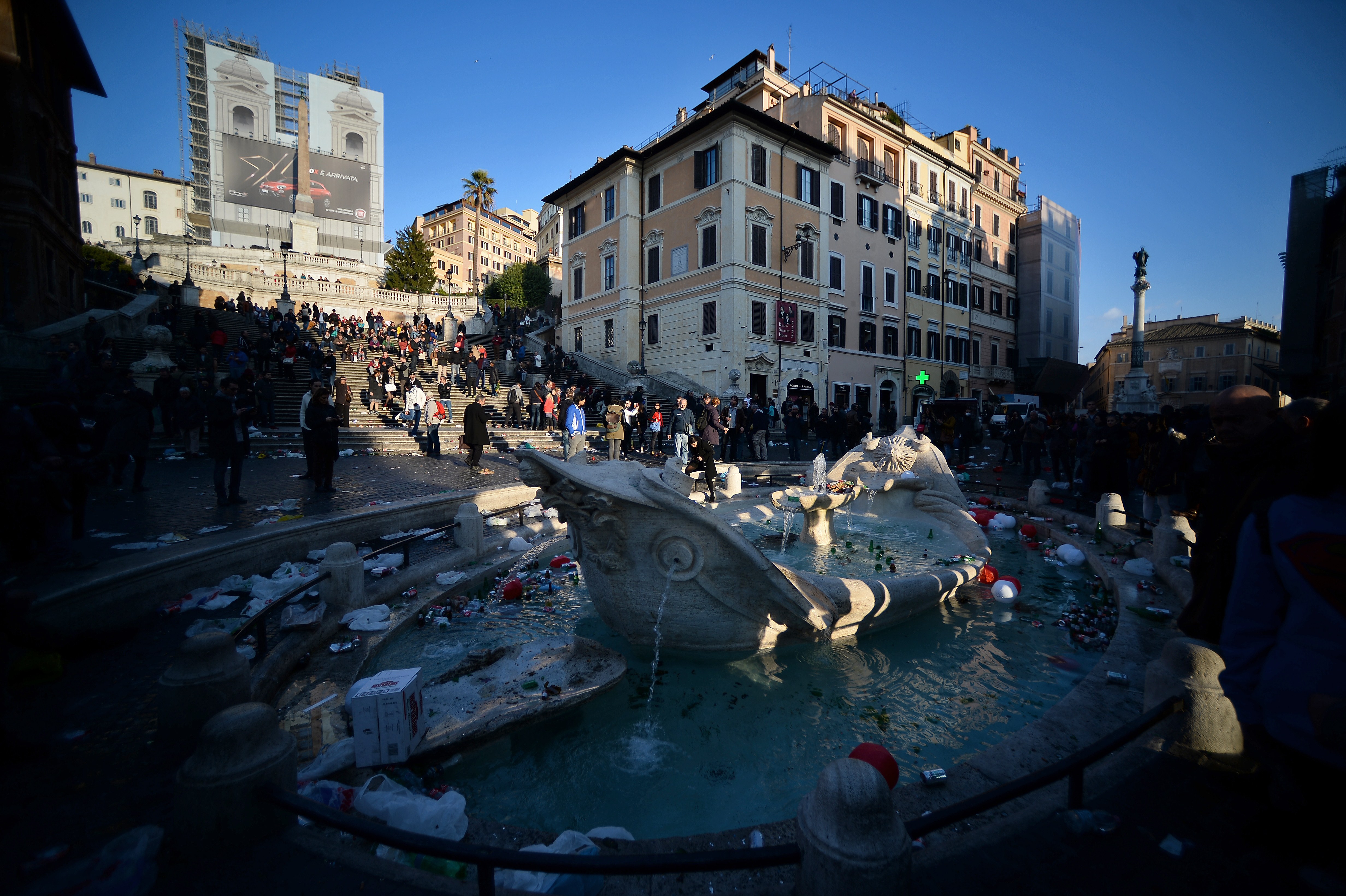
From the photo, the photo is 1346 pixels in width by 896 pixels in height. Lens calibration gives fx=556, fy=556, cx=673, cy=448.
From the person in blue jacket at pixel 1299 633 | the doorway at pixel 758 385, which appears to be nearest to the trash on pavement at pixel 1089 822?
the person in blue jacket at pixel 1299 633

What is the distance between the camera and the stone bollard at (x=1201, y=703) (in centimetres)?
234

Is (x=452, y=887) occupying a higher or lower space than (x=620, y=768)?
higher

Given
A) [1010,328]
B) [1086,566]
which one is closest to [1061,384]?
[1010,328]

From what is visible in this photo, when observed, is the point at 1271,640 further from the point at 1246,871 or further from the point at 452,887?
the point at 452,887

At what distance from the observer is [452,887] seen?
179 centimetres

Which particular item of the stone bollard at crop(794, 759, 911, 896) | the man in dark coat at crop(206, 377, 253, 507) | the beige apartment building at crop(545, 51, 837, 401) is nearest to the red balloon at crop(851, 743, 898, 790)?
the stone bollard at crop(794, 759, 911, 896)

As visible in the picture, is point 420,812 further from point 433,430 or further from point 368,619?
point 433,430

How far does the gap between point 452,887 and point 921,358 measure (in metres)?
36.5

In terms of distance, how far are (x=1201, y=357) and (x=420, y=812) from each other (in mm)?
72540

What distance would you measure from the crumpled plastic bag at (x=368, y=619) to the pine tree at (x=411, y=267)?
4459cm

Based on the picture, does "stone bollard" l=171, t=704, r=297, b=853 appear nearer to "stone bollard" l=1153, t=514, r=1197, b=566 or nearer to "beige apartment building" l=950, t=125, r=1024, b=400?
"stone bollard" l=1153, t=514, r=1197, b=566

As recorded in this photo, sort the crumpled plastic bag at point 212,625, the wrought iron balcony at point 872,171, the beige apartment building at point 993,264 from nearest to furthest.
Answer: the crumpled plastic bag at point 212,625 → the wrought iron balcony at point 872,171 → the beige apartment building at point 993,264

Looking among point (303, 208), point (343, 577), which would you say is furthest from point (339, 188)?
point (343, 577)

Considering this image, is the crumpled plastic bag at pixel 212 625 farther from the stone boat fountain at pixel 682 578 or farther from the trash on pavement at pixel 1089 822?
the trash on pavement at pixel 1089 822
